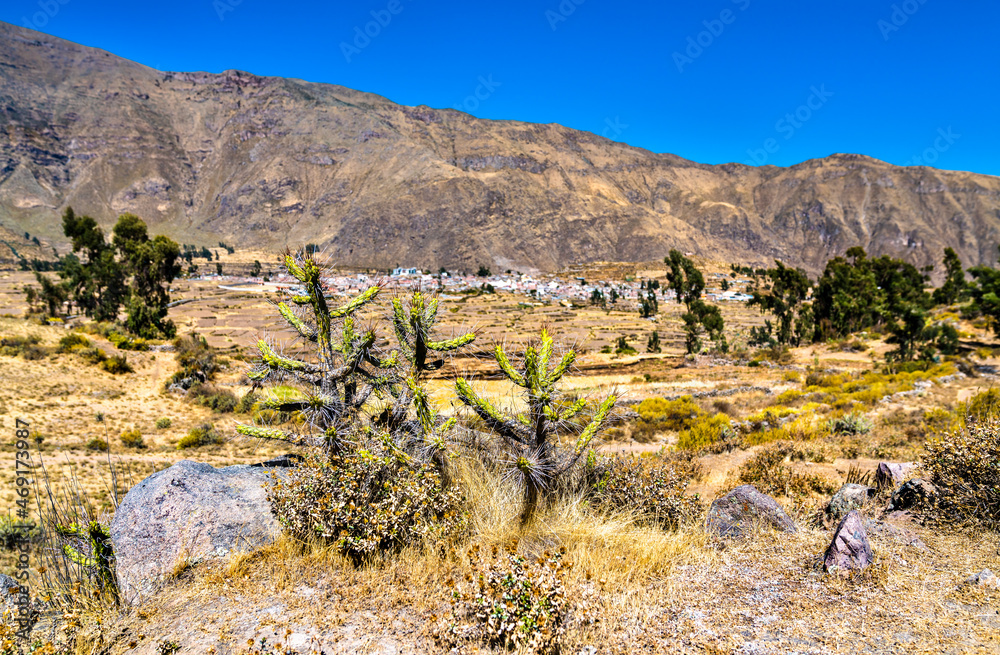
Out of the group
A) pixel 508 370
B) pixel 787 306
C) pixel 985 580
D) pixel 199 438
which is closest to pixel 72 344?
pixel 199 438

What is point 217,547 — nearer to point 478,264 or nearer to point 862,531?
point 862,531

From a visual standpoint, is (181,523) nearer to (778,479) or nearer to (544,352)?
(544,352)

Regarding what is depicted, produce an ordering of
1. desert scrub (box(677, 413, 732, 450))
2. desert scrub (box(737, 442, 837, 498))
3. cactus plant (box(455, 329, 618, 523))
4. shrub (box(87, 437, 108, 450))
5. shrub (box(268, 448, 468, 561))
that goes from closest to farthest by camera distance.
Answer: shrub (box(268, 448, 468, 561)) → cactus plant (box(455, 329, 618, 523)) → desert scrub (box(737, 442, 837, 498)) → desert scrub (box(677, 413, 732, 450)) → shrub (box(87, 437, 108, 450))

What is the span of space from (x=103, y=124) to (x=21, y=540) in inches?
10131

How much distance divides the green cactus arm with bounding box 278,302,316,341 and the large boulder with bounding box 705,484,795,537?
5227 millimetres

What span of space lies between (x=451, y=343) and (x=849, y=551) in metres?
4.33

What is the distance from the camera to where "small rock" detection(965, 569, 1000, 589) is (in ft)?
12.1

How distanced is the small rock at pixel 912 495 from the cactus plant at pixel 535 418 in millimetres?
3438

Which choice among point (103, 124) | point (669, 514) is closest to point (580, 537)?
point (669, 514)

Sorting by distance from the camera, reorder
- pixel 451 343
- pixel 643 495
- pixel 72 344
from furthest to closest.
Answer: pixel 72 344 < pixel 451 343 < pixel 643 495

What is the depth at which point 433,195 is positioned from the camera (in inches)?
6383

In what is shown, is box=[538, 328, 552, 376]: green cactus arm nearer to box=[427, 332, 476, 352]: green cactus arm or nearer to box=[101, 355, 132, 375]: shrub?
box=[427, 332, 476, 352]: green cactus arm

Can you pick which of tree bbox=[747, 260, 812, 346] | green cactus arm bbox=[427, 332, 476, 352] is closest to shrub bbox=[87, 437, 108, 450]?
green cactus arm bbox=[427, 332, 476, 352]

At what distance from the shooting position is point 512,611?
3305 mm
